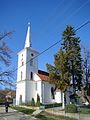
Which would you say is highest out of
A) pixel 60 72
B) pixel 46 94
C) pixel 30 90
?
pixel 60 72

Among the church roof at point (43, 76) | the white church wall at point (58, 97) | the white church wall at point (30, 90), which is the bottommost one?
the white church wall at point (58, 97)

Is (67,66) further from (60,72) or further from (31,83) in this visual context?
(31,83)

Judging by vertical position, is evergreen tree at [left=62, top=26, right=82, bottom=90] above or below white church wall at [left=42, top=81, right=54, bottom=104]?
above

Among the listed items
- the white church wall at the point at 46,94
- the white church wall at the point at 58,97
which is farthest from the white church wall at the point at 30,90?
the white church wall at the point at 58,97

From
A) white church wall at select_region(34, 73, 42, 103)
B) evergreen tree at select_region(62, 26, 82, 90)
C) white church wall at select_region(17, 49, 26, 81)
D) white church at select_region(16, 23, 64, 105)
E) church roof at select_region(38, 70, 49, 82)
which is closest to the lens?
evergreen tree at select_region(62, 26, 82, 90)

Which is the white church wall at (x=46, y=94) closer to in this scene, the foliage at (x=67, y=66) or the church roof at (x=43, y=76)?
the church roof at (x=43, y=76)

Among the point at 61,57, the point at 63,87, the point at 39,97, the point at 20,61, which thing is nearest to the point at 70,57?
the point at 61,57

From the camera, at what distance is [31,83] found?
195ft

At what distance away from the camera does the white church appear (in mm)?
57969

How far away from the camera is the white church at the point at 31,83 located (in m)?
58.0

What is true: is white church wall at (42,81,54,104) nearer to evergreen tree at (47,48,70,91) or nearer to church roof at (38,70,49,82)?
church roof at (38,70,49,82)

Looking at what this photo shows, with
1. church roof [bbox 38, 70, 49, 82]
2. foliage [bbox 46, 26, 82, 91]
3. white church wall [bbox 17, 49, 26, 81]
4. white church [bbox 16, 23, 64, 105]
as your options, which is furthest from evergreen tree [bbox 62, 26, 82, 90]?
white church wall [bbox 17, 49, 26, 81]

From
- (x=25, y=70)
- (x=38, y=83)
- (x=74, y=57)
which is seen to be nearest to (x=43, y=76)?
(x=38, y=83)

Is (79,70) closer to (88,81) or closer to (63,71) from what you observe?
(63,71)
